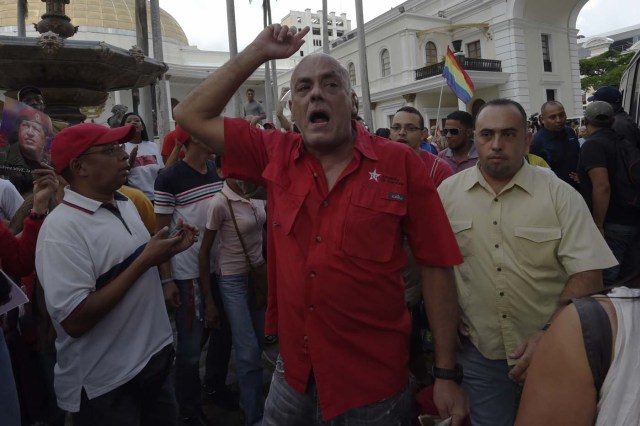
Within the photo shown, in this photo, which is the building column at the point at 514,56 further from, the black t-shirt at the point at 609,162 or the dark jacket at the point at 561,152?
the black t-shirt at the point at 609,162

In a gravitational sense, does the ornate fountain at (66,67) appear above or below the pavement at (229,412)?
above

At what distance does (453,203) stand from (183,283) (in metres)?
2.05

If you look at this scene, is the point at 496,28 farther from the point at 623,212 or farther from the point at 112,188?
the point at 112,188

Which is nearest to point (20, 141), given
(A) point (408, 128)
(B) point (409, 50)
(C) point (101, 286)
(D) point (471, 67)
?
(C) point (101, 286)

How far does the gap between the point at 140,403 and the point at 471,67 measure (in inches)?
1092

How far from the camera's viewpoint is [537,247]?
2.44 meters

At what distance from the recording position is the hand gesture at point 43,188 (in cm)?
271

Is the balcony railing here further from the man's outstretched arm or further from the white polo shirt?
the white polo shirt

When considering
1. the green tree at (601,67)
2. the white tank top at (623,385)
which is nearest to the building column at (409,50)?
the green tree at (601,67)

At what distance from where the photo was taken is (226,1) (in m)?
21.2

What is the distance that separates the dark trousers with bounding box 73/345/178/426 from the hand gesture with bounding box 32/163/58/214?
1018mm

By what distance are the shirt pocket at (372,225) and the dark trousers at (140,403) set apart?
1.34 meters

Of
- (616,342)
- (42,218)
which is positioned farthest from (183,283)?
(616,342)

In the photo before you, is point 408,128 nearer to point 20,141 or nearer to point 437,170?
point 437,170
